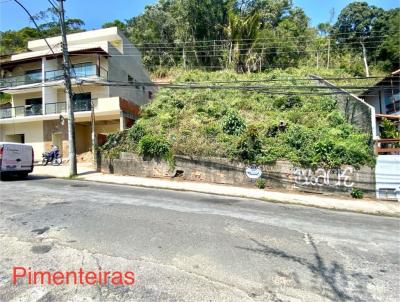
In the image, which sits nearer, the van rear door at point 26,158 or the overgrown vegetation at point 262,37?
the van rear door at point 26,158

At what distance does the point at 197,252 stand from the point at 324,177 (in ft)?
34.4

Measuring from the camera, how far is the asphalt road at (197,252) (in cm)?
374

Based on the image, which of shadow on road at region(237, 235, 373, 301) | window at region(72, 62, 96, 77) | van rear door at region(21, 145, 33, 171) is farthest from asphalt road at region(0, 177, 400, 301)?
window at region(72, 62, 96, 77)

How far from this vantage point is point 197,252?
197 inches

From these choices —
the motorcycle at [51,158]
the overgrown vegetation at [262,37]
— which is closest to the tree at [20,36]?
the overgrown vegetation at [262,37]

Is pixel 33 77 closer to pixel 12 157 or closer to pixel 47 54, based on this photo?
pixel 47 54

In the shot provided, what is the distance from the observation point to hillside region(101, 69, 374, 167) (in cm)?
1413

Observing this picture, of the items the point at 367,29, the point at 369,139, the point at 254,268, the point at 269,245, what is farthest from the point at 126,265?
Answer: the point at 367,29

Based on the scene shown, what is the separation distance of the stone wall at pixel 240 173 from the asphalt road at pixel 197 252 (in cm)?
510

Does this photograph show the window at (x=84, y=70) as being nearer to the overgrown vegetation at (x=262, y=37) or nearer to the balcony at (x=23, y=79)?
the balcony at (x=23, y=79)

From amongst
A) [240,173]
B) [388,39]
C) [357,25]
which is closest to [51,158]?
[240,173]

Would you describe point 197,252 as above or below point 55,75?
below

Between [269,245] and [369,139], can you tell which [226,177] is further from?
[269,245]

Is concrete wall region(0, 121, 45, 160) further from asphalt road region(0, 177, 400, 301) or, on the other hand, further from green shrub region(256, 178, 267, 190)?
green shrub region(256, 178, 267, 190)
